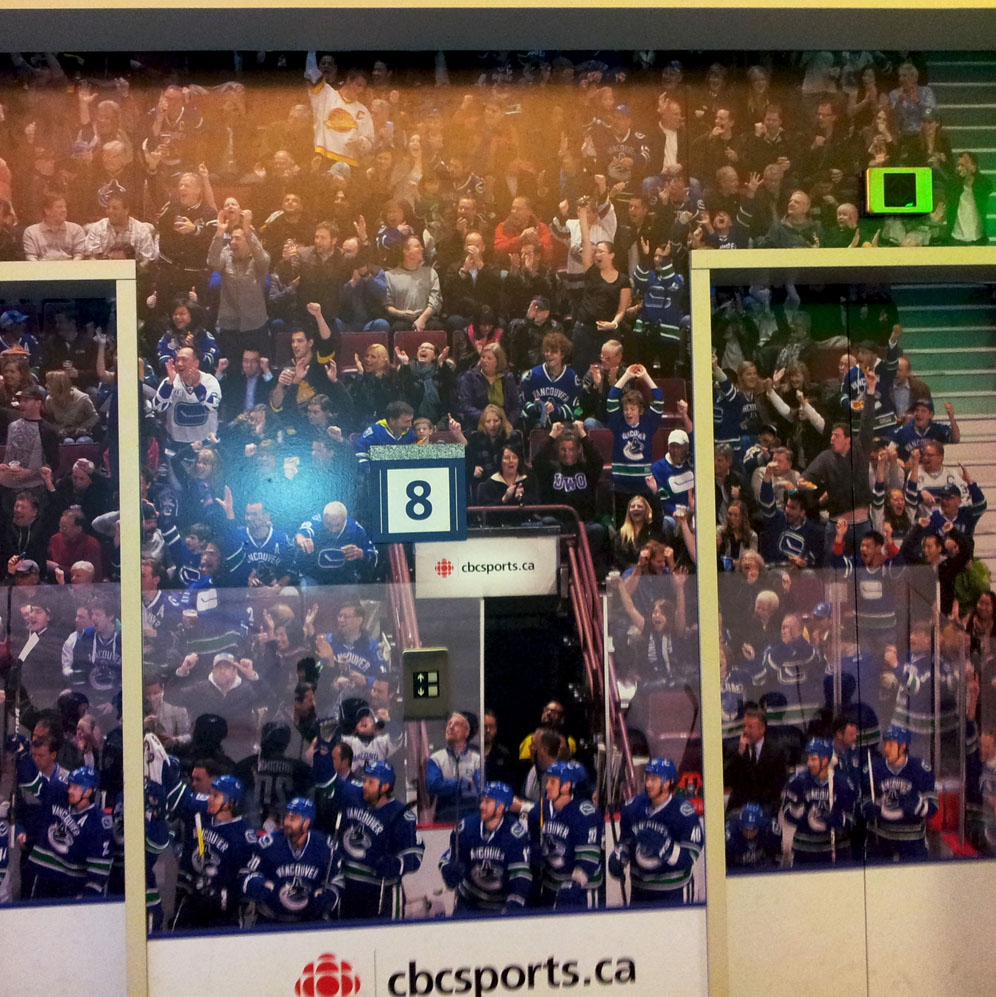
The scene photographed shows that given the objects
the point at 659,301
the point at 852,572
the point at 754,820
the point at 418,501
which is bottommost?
the point at 754,820

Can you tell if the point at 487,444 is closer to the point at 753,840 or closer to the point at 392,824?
the point at 392,824

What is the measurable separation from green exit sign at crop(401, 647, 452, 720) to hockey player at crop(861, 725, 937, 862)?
1.26 meters

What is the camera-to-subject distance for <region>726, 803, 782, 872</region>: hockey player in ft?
8.67

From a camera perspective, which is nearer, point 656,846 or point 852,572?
point 656,846

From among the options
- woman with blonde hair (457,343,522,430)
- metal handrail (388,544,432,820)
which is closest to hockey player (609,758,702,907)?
metal handrail (388,544,432,820)

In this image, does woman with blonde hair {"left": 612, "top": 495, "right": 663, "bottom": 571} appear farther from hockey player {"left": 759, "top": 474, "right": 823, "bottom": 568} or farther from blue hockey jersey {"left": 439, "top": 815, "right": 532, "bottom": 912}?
blue hockey jersey {"left": 439, "top": 815, "right": 532, "bottom": 912}

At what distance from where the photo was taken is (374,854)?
247 centimetres

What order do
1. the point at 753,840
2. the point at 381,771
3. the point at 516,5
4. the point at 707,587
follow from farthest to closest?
the point at 753,840, the point at 381,771, the point at 707,587, the point at 516,5

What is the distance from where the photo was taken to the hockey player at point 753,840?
8.67 feet

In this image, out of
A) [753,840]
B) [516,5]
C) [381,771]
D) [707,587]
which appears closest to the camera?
[516,5]

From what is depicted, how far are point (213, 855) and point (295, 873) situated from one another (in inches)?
8.5

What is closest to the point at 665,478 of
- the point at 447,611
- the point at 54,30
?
the point at 447,611

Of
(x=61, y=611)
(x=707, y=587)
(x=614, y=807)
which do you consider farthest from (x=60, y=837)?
(x=707, y=587)

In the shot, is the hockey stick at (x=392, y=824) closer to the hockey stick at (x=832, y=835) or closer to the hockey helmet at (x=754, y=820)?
the hockey helmet at (x=754, y=820)
